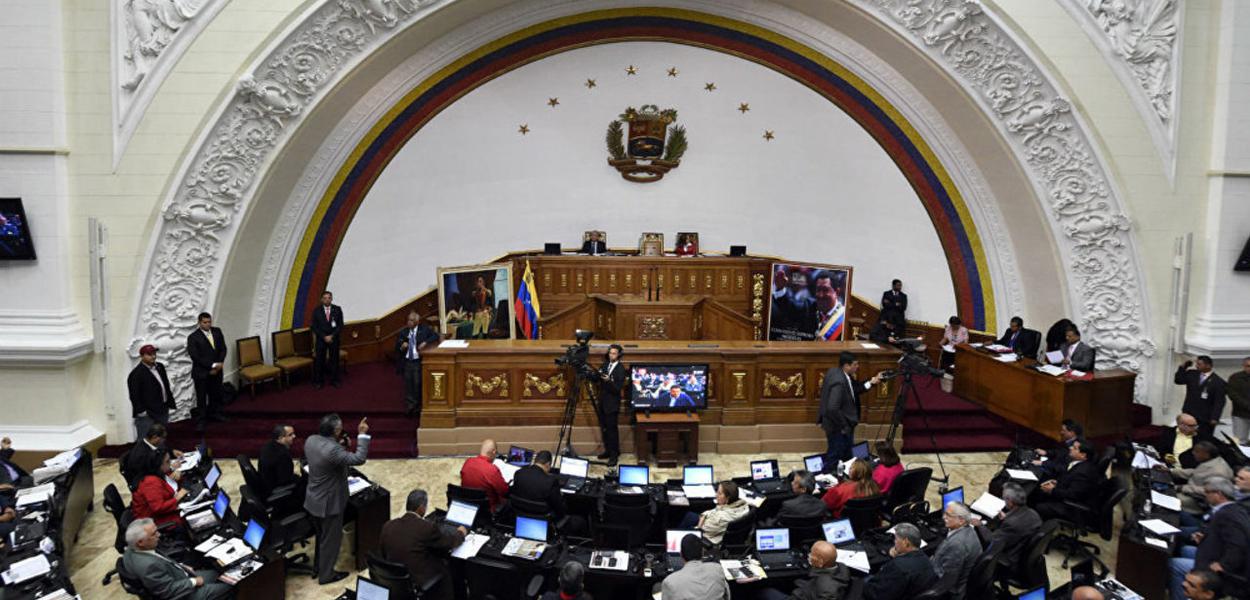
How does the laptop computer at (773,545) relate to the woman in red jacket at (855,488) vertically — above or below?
below

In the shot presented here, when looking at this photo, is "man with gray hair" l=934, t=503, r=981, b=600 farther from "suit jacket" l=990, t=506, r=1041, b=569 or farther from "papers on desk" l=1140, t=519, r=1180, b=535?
"papers on desk" l=1140, t=519, r=1180, b=535

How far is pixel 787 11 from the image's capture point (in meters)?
12.5

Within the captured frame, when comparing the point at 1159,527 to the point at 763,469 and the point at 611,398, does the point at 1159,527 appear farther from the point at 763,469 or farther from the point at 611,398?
the point at 611,398

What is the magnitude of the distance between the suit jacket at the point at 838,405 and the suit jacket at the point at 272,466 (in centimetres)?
541

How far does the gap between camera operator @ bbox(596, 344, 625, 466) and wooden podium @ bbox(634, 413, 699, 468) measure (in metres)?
0.29

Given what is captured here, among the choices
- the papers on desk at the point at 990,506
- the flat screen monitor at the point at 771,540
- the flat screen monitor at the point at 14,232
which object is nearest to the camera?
the flat screen monitor at the point at 771,540

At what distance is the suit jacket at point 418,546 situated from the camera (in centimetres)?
523

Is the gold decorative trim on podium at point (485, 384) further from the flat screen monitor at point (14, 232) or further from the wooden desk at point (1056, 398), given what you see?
the wooden desk at point (1056, 398)

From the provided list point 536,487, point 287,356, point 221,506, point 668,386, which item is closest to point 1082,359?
point 668,386

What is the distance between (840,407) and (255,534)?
572cm

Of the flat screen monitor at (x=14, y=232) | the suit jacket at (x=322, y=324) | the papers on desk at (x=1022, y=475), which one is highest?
the flat screen monitor at (x=14, y=232)

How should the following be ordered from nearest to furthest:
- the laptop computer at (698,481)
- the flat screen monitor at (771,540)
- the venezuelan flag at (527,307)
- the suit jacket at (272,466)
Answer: the flat screen monitor at (771,540)
the suit jacket at (272,466)
the laptop computer at (698,481)
the venezuelan flag at (527,307)

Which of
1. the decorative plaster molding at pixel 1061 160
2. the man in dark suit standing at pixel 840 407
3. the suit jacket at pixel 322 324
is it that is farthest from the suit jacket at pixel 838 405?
the suit jacket at pixel 322 324

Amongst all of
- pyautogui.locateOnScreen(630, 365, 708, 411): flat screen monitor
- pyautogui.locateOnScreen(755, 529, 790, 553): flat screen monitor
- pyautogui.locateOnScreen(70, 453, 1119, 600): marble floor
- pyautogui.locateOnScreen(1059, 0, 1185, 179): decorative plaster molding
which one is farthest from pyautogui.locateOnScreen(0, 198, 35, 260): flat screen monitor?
pyautogui.locateOnScreen(1059, 0, 1185, 179): decorative plaster molding
